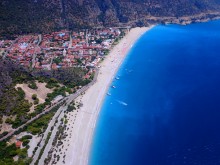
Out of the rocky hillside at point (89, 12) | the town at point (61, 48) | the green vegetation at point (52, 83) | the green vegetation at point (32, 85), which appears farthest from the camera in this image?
the rocky hillside at point (89, 12)

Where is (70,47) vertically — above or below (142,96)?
above

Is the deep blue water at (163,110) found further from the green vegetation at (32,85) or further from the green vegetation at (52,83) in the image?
the green vegetation at (32,85)

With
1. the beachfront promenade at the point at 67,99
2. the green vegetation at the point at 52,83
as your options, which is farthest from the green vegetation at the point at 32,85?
the beachfront promenade at the point at 67,99

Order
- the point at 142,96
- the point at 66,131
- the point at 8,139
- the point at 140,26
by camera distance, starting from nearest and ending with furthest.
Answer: the point at 8,139
the point at 66,131
the point at 142,96
the point at 140,26

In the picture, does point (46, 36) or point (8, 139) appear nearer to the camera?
point (8, 139)

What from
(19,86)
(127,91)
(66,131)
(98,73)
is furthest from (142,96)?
(19,86)

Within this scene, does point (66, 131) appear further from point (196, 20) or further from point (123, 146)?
point (196, 20)

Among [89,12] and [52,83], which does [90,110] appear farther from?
[89,12]
